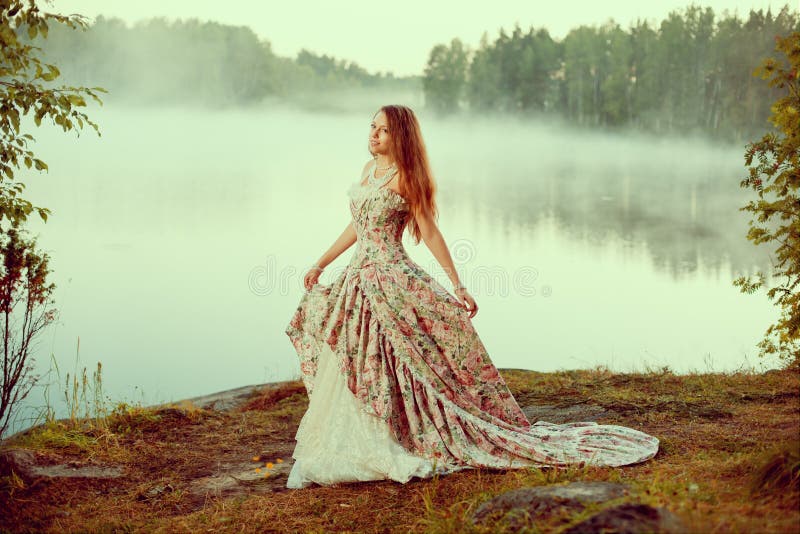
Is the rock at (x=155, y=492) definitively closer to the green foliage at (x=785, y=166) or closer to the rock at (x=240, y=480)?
the rock at (x=240, y=480)

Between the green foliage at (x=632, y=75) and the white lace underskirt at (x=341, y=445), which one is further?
the green foliage at (x=632, y=75)

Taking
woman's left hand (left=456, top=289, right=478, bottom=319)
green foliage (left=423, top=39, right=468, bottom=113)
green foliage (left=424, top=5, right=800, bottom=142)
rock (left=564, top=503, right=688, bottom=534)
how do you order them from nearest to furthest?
rock (left=564, top=503, right=688, bottom=534), woman's left hand (left=456, top=289, right=478, bottom=319), green foliage (left=424, top=5, right=800, bottom=142), green foliage (left=423, top=39, right=468, bottom=113)

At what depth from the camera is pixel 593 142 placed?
39.3 meters

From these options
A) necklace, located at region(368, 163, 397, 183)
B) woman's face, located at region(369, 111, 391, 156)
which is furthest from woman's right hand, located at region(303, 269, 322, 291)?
woman's face, located at region(369, 111, 391, 156)

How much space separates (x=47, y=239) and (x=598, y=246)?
1514 centimetres

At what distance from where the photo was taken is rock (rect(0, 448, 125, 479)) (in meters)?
4.96

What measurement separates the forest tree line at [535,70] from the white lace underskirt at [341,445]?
27.7 meters

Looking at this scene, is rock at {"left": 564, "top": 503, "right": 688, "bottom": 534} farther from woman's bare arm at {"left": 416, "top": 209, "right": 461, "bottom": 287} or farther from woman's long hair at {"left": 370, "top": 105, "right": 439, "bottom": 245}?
woman's long hair at {"left": 370, "top": 105, "right": 439, "bottom": 245}

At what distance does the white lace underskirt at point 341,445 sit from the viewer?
4422mm

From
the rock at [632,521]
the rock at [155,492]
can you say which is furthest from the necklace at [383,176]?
the rock at [632,521]

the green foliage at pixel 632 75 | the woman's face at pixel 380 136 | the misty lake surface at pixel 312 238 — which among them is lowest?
the misty lake surface at pixel 312 238

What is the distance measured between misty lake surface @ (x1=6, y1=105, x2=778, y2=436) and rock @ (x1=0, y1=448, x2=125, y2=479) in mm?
1470

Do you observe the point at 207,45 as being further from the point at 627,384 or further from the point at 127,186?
the point at 627,384

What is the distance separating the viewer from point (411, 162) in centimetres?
474
